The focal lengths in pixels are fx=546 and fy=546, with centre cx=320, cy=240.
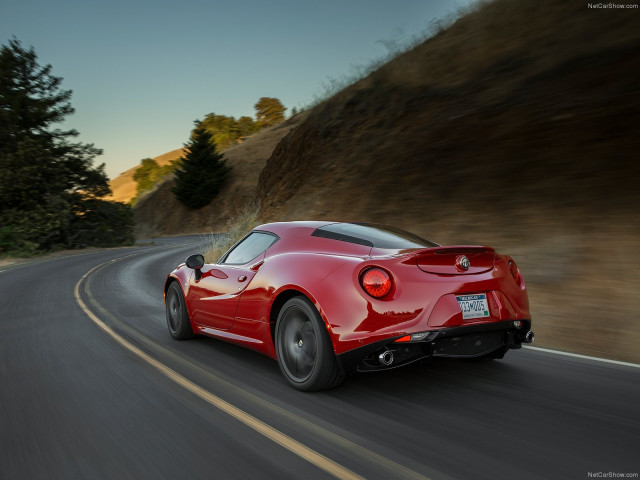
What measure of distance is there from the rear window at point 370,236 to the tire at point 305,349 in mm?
672

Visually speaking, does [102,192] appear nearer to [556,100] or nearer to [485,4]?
[485,4]

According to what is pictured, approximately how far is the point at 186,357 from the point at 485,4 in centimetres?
1639

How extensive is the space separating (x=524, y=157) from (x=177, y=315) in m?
7.68

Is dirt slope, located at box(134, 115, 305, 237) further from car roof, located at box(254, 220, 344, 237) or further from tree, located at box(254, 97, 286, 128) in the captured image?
car roof, located at box(254, 220, 344, 237)

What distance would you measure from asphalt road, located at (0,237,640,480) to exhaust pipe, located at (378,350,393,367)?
0.33 meters

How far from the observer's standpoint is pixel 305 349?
423 centimetres

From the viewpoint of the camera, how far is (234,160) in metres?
62.3

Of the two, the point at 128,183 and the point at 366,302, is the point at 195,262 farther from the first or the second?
the point at 128,183

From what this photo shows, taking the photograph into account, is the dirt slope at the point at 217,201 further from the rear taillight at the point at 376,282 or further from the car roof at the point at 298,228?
the rear taillight at the point at 376,282

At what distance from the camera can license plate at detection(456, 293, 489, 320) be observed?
386 centimetres

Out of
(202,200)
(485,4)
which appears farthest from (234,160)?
(485,4)

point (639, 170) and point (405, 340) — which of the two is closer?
point (405, 340)

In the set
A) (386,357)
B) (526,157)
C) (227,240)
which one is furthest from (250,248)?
(227,240)

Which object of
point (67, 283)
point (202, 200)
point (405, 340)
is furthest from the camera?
point (202, 200)
